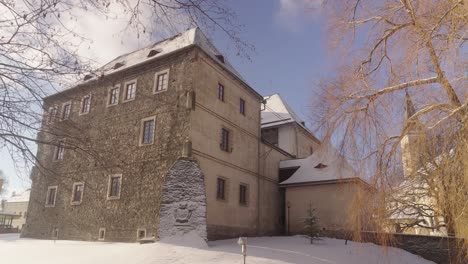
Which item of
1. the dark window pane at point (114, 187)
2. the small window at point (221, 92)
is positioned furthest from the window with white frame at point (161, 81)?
the dark window pane at point (114, 187)

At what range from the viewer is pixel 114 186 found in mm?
19156

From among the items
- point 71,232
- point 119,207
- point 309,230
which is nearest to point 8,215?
point 71,232

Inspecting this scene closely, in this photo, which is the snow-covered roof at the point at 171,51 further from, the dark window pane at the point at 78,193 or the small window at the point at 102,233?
the small window at the point at 102,233

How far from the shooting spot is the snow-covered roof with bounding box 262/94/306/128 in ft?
94.3

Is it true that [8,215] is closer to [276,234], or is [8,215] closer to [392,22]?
[276,234]

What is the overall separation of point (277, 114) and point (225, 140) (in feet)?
33.8

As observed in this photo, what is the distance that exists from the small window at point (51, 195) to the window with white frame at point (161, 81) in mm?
9174

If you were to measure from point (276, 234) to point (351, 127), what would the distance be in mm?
15823

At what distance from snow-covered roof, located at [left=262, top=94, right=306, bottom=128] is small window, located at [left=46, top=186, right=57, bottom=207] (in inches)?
594

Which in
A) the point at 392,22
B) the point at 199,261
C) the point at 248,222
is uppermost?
the point at 392,22

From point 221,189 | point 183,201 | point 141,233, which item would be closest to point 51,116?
point 183,201

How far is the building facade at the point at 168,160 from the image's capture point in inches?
672

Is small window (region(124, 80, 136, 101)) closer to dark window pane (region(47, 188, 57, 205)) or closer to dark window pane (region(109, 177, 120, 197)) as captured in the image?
dark window pane (region(109, 177, 120, 197))

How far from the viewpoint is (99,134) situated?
21.0 metres
